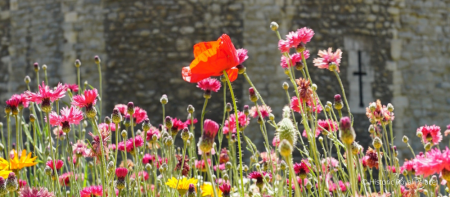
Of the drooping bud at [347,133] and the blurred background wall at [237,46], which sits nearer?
the drooping bud at [347,133]

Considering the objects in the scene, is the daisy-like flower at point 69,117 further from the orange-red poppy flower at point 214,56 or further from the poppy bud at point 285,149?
the poppy bud at point 285,149

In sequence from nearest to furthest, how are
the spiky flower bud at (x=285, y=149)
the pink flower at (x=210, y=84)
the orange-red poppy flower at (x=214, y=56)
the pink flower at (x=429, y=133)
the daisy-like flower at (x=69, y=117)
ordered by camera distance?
the spiky flower bud at (x=285, y=149) → the orange-red poppy flower at (x=214, y=56) → the daisy-like flower at (x=69, y=117) → the pink flower at (x=429, y=133) → the pink flower at (x=210, y=84)

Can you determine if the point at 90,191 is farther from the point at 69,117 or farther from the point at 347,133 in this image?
the point at 347,133

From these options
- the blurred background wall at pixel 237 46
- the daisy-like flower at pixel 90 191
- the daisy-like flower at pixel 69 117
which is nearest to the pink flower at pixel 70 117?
the daisy-like flower at pixel 69 117

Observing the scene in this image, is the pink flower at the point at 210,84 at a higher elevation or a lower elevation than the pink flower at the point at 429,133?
higher

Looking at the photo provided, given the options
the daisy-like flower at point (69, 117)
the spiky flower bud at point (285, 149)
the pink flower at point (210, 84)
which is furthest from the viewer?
the pink flower at point (210, 84)

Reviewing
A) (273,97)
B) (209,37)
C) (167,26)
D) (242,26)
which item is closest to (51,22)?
(167,26)

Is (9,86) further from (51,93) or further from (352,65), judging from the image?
(51,93)

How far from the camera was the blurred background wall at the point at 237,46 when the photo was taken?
22.1ft

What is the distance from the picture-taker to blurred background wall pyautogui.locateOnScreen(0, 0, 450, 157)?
6727mm

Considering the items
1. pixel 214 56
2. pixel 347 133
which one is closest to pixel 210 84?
pixel 214 56

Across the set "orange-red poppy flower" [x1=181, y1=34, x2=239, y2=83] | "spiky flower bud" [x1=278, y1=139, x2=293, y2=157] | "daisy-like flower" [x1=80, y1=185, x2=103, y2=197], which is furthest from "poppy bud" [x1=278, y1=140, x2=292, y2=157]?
"daisy-like flower" [x1=80, y1=185, x2=103, y2=197]

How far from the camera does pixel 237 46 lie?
6.70 m

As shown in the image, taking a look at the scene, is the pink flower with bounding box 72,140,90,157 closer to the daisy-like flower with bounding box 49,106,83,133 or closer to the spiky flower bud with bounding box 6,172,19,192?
the daisy-like flower with bounding box 49,106,83,133
